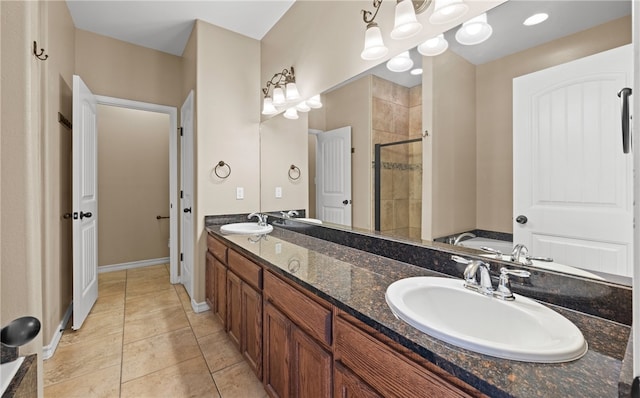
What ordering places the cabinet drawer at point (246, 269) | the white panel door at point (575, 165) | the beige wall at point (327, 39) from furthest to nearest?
the cabinet drawer at point (246, 269), the beige wall at point (327, 39), the white panel door at point (575, 165)

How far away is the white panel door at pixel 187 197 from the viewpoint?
2828 millimetres

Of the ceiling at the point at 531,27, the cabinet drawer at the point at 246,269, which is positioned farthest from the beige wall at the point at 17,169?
the ceiling at the point at 531,27

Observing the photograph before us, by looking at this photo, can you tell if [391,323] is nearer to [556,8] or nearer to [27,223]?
[27,223]

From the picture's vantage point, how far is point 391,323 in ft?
2.63

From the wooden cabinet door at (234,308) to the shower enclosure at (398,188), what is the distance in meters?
1.01

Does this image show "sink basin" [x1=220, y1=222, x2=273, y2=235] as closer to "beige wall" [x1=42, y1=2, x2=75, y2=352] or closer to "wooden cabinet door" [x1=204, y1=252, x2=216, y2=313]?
"wooden cabinet door" [x1=204, y1=252, x2=216, y2=313]

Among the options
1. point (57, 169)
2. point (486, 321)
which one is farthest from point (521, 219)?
point (57, 169)

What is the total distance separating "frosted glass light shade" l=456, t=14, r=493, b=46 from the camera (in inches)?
43.9

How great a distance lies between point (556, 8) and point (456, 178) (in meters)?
0.63

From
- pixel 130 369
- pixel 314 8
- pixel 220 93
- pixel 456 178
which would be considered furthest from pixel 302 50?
pixel 130 369

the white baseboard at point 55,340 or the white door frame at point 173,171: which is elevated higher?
the white door frame at point 173,171

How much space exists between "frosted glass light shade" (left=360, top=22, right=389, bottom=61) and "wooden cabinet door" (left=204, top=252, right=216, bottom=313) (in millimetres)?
1980

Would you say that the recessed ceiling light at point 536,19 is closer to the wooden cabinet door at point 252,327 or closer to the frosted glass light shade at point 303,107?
the frosted glass light shade at point 303,107

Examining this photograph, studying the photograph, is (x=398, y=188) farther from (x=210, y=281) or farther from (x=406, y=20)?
(x=210, y=281)
